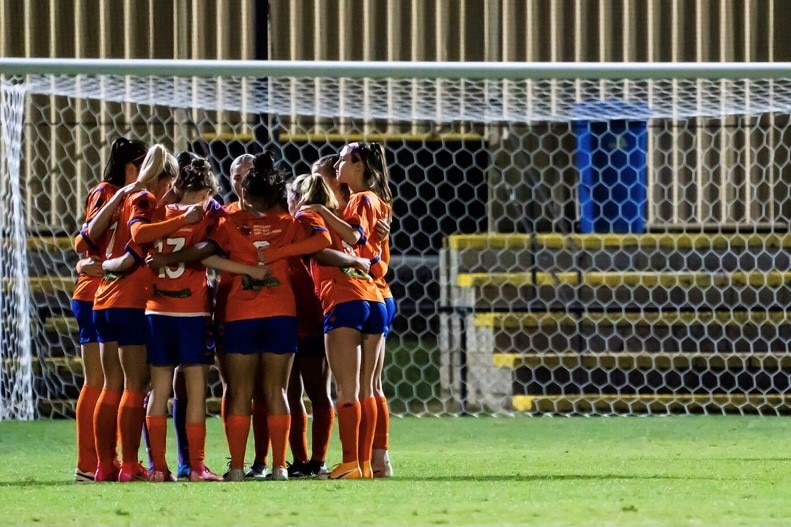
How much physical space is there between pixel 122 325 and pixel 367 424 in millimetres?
1025

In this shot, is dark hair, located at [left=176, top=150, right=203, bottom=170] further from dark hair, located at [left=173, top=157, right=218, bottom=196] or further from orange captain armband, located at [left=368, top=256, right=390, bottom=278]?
orange captain armband, located at [left=368, top=256, right=390, bottom=278]

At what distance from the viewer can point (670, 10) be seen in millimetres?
12883

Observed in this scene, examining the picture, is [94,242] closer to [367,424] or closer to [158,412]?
[158,412]

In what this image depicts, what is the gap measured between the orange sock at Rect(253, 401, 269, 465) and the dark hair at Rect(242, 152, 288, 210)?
893 mm

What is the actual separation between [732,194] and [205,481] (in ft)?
25.2

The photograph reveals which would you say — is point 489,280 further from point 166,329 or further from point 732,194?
point 166,329

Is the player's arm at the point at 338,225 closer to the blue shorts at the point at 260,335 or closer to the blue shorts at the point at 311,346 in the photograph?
the blue shorts at the point at 260,335

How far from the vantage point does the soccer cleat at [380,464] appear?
5.78 m

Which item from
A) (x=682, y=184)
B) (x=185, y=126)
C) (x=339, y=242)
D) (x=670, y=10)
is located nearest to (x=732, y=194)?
(x=682, y=184)

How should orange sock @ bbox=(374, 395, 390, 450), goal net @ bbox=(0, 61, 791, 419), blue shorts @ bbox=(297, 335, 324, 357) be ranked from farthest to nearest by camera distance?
goal net @ bbox=(0, 61, 791, 419) → blue shorts @ bbox=(297, 335, 324, 357) → orange sock @ bbox=(374, 395, 390, 450)

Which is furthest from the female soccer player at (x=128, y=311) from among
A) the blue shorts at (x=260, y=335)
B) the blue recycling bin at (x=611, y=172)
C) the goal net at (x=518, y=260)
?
the blue recycling bin at (x=611, y=172)

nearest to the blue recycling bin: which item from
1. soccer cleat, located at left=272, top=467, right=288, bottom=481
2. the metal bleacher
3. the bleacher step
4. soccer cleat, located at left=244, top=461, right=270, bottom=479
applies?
the metal bleacher

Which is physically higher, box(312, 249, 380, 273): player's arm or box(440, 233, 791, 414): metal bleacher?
box(312, 249, 380, 273): player's arm

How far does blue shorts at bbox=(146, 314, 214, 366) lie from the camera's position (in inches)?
216
